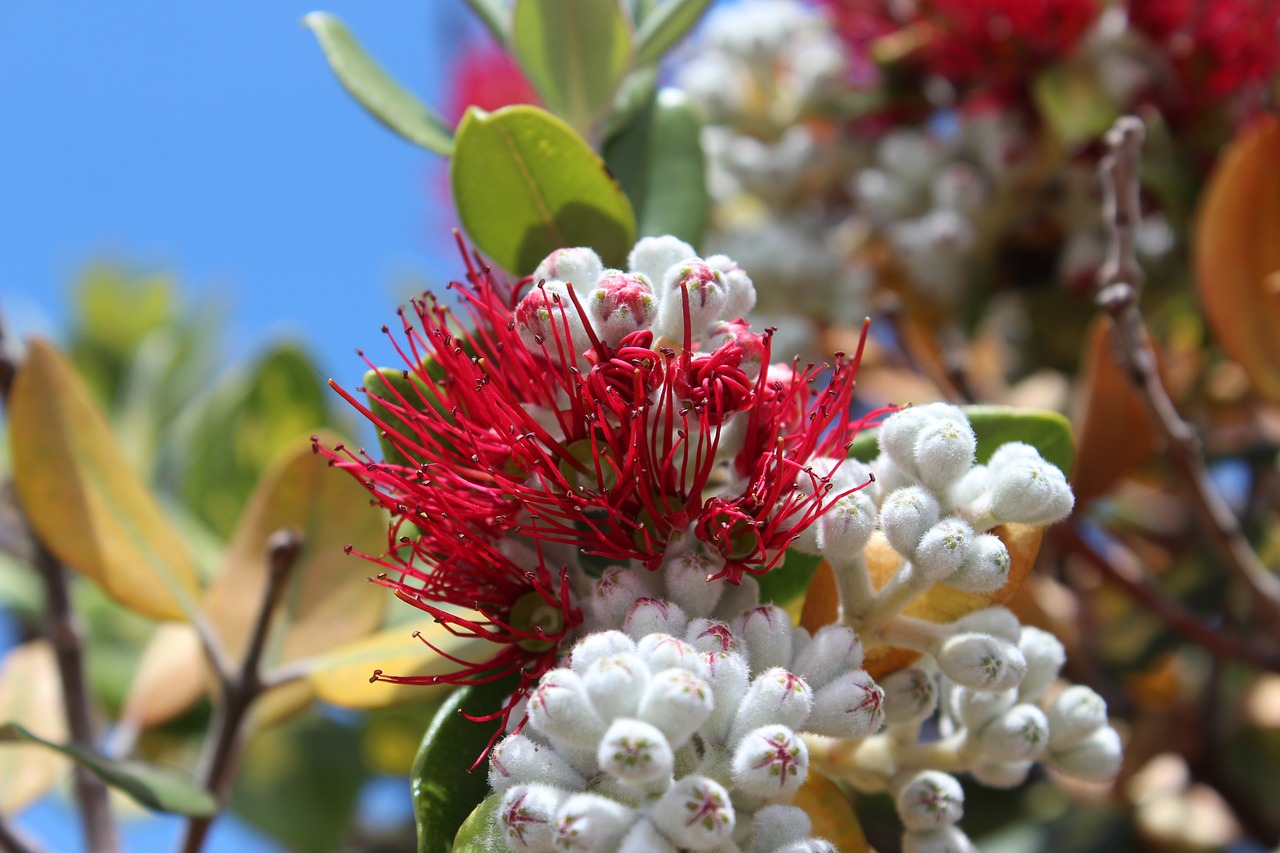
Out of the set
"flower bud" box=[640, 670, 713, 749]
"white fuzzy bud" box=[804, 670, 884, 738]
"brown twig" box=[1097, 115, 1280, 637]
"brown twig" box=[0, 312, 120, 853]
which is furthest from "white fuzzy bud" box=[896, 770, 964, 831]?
"brown twig" box=[0, 312, 120, 853]

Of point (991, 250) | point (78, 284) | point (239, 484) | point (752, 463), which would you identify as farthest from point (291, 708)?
point (78, 284)

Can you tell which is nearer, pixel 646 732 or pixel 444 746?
pixel 646 732

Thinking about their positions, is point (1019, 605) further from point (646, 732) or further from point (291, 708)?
point (291, 708)

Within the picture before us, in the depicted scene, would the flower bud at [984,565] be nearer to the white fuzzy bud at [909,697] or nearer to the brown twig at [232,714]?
the white fuzzy bud at [909,697]

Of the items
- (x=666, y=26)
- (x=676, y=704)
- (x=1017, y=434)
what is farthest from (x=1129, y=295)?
(x=676, y=704)

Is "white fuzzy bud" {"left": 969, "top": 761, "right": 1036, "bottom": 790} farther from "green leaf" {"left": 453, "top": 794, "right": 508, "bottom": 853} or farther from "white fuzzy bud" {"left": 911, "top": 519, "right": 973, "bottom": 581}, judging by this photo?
"green leaf" {"left": 453, "top": 794, "right": 508, "bottom": 853}
